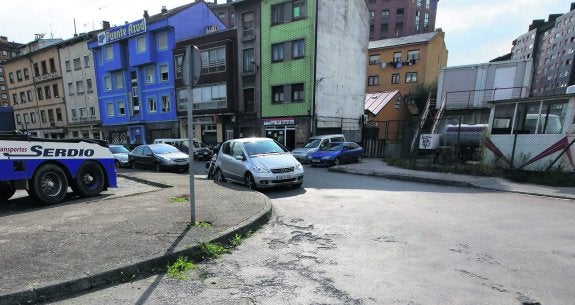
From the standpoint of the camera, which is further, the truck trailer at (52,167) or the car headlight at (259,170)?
the car headlight at (259,170)

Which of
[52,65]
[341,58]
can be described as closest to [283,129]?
[341,58]

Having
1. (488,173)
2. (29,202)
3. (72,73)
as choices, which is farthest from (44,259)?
(72,73)

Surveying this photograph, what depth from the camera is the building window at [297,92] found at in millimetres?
23969

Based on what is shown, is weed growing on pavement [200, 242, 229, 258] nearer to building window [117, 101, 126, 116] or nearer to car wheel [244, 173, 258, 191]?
car wheel [244, 173, 258, 191]

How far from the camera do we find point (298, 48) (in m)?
24.0

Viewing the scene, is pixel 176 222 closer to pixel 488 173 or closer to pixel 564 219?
pixel 564 219

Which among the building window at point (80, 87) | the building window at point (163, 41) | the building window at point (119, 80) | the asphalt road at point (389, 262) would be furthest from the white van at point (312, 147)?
the building window at point (80, 87)

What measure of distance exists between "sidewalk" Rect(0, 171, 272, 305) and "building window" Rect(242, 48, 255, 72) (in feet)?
68.3

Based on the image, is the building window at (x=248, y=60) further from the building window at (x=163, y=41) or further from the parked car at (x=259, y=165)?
the parked car at (x=259, y=165)

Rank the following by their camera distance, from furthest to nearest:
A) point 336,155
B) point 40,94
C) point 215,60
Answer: point 40,94, point 215,60, point 336,155

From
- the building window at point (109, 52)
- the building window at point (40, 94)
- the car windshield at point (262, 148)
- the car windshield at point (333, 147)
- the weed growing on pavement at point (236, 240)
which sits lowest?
the weed growing on pavement at point (236, 240)

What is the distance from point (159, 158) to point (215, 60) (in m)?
15.8

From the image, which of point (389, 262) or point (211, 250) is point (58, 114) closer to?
point (211, 250)

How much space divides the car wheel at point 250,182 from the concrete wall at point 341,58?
599 inches
